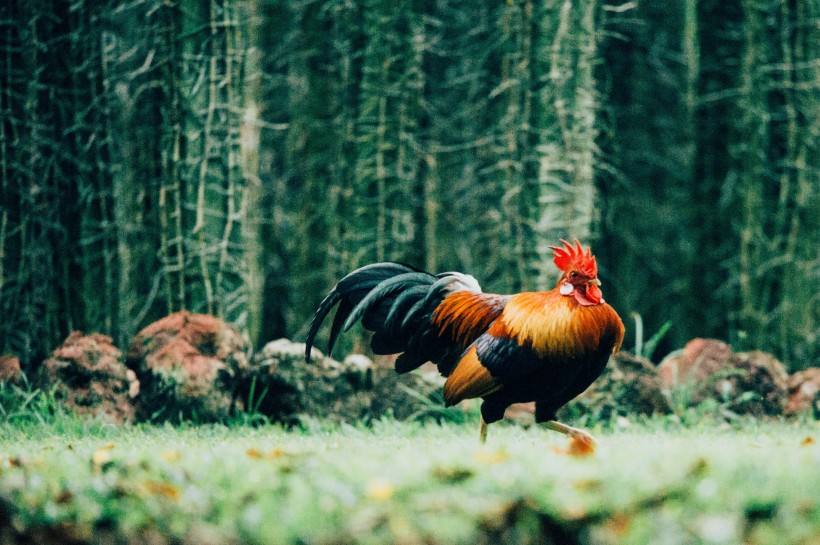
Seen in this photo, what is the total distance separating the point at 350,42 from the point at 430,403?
3.23 meters

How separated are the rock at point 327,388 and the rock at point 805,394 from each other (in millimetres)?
2811

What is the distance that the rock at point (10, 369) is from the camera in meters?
7.33

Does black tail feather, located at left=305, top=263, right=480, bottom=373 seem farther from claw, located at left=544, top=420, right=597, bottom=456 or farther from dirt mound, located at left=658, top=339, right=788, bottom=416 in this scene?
dirt mound, located at left=658, top=339, right=788, bottom=416

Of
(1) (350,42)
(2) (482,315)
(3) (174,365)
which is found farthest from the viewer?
(1) (350,42)

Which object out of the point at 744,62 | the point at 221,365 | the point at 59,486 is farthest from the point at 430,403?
the point at 744,62

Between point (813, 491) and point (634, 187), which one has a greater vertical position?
point (634, 187)

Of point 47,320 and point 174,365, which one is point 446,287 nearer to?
point 174,365

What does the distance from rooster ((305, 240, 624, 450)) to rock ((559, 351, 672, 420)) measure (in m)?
1.76

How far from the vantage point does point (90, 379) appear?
23.0ft

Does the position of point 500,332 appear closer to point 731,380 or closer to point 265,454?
point 265,454

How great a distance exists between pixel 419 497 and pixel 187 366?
3.84 meters

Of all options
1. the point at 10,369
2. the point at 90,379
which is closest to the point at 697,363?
the point at 90,379

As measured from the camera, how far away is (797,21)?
8.60 meters

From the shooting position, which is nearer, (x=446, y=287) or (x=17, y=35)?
(x=446, y=287)
